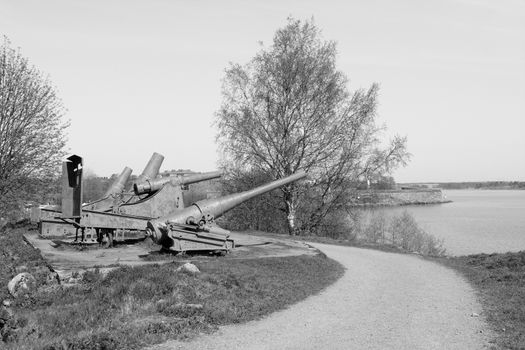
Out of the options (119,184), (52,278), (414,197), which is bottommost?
(52,278)

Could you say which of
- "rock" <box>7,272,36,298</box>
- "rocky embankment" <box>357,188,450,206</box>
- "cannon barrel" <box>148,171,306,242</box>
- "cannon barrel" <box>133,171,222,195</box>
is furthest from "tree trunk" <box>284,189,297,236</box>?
"rocky embankment" <box>357,188,450,206</box>

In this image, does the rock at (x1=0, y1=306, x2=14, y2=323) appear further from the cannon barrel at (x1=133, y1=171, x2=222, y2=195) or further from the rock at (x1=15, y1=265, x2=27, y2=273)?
the cannon barrel at (x1=133, y1=171, x2=222, y2=195)

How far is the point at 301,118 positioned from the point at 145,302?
18777 millimetres

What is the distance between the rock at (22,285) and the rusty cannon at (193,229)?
3.03 metres

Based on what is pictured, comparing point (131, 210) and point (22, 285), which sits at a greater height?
point (131, 210)

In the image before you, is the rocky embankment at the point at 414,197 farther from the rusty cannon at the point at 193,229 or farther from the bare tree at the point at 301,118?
the rusty cannon at the point at 193,229

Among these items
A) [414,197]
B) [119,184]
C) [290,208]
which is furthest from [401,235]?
[414,197]

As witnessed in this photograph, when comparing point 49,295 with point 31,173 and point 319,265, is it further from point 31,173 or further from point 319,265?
point 31,173

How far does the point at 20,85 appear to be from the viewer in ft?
76.9

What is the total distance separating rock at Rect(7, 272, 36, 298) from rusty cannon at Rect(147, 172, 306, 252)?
119 inches

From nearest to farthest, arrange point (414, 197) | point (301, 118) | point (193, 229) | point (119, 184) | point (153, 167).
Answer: point (193, 229) < point (153, 167) < point (119, 184) < point (301, 118) < point (414, 197)

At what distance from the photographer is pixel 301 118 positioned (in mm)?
26375

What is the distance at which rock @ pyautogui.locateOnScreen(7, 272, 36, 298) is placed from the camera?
32.3 feet

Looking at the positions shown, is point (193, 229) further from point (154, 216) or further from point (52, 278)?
point (52, 278)
